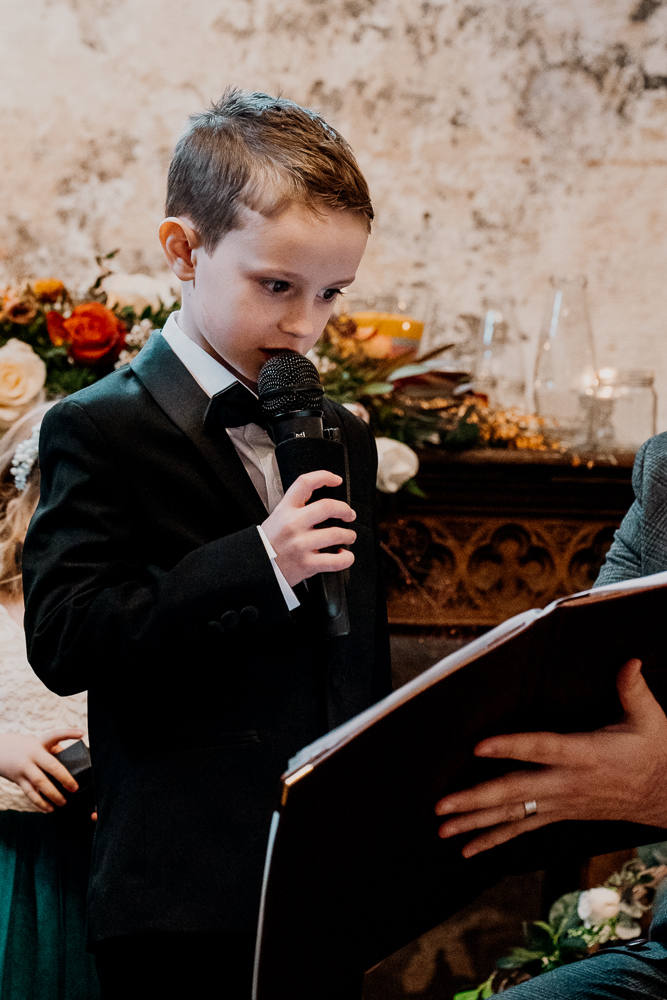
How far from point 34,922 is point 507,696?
1105 mm

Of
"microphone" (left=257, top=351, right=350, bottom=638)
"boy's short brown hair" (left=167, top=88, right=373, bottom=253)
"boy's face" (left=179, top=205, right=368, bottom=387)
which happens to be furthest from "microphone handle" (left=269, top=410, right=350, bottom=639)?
"boy's short brown hair" (left=167, top=88, right=373, bottom=253)

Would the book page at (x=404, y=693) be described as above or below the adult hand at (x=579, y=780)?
above

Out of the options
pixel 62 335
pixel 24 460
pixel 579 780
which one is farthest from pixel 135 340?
pixel 579 780

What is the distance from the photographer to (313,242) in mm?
951

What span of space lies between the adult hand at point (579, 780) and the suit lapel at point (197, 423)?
41 cm

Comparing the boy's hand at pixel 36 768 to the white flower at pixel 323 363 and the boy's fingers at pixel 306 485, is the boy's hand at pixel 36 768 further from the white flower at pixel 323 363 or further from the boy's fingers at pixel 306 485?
the white flower at pixel 323 363

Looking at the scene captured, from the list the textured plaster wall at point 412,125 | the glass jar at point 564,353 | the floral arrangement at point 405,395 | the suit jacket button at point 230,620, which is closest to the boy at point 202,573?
the suit jacket button at point 230,620

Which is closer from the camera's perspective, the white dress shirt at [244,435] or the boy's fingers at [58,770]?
the white dress shirt at [244,435]

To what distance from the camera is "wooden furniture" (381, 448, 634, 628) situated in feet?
7.27

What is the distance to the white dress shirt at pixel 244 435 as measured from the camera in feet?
3.43

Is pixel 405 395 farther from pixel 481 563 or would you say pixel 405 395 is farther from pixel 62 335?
pixel 62 335

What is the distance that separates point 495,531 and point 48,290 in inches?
50.4

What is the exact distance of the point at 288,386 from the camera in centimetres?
93

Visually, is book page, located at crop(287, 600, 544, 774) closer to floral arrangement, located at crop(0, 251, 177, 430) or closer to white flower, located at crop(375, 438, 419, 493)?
white flower, located at crop(375, 438, 419, 493)
